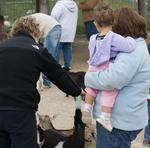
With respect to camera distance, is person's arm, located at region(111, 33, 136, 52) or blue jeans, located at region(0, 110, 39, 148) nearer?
person's arm, located at region(111, 33, 136, 52)

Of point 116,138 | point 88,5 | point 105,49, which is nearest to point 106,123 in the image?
point 116,138

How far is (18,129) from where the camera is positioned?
156 inches

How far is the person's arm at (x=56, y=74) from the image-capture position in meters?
4.04

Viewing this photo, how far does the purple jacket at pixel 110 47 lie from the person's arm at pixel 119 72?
50 millimetres

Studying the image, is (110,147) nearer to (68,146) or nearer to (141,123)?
(141,123)

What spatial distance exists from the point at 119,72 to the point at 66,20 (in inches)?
241

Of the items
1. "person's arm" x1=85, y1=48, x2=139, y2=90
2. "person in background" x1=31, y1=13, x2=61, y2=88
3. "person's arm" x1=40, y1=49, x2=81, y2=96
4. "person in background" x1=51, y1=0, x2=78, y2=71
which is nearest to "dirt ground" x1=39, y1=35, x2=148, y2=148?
"person in background" x1=31, y1=13, x2=61, y2=88

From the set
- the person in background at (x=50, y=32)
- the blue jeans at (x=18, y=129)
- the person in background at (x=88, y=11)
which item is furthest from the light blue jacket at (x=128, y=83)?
the person in background at (x=88, y=11)

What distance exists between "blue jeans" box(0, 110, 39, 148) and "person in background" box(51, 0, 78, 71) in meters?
5.46

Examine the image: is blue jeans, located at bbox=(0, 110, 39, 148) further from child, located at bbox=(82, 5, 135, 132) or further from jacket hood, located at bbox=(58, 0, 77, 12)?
jacket hood, located at bbox=(58, 0, 77, 12)

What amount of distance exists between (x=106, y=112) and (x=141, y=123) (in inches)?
10.9

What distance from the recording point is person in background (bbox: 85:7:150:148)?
3730mm

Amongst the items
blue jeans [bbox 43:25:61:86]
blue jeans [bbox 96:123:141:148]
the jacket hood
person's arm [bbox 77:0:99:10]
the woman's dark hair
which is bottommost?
blue jeans [bbox 43:25:61:86]

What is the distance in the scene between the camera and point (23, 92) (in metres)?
3.94
